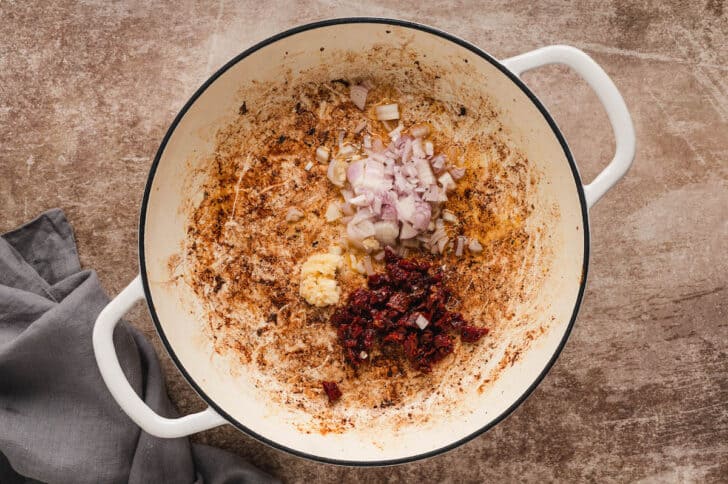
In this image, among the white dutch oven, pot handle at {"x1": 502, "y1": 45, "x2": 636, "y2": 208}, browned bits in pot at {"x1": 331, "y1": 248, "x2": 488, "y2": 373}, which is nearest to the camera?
pot handle at {"x1": 502, "y1": 45, "x2": 636, "y2": 208}

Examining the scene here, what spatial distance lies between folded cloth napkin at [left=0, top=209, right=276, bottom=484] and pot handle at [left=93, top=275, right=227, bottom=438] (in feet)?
0.71

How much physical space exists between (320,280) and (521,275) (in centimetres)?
54

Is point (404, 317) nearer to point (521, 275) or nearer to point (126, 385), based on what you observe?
point (521, 275)

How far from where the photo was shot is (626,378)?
161cm

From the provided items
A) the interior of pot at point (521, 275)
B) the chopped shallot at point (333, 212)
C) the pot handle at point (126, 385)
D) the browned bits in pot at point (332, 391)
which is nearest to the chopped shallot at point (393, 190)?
the chopped shallot at point (333, 212)

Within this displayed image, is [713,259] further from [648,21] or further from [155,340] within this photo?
[155,340]

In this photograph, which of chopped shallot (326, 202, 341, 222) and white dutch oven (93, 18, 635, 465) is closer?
white dutch oven (93, 18, 635, 465)

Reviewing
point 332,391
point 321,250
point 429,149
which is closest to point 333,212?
point 321,250

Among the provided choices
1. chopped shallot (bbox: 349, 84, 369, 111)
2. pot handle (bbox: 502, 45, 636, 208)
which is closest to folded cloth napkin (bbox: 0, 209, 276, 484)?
chopped shallot (bbox: 349, 84, 369, 111)

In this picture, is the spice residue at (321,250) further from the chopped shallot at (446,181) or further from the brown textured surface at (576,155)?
the brown textured surface at (576,155)

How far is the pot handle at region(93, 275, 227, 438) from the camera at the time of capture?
1276mm

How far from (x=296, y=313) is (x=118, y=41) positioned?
885 mm

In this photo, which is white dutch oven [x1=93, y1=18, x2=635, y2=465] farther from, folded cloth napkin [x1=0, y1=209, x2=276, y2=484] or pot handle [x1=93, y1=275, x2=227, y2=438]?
folded cloth napkin [x1=0, y1=209, x2=276, y2=484]

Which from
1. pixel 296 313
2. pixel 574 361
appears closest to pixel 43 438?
pixel 296 313
